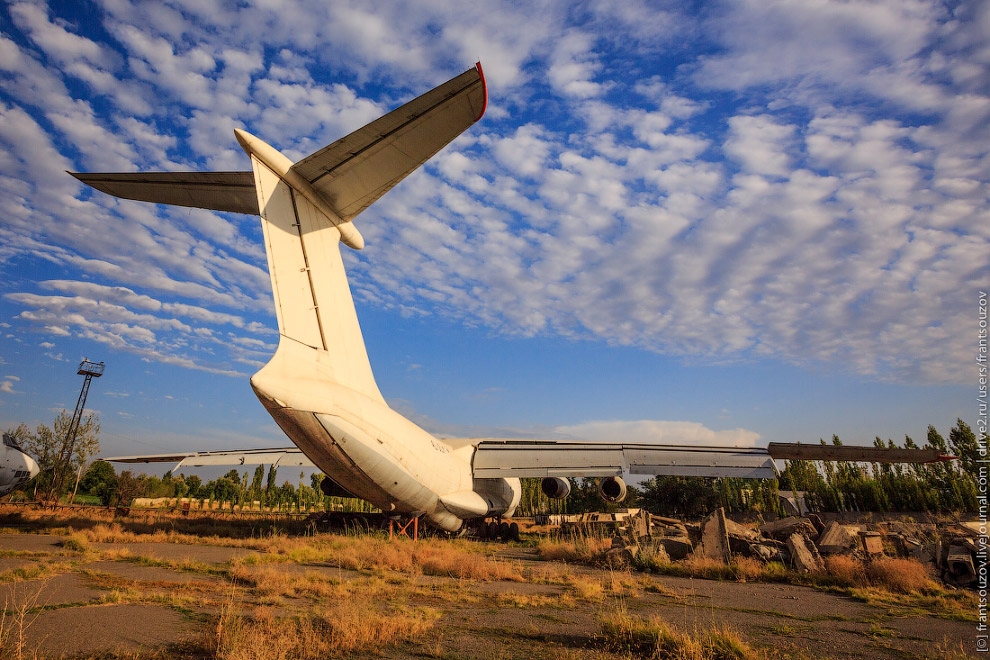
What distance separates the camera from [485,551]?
461 inches

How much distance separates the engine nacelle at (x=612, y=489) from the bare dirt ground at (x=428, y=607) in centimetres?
313

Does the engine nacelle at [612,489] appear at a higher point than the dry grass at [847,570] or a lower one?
higher

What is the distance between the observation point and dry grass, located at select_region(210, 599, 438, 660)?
3.41 m

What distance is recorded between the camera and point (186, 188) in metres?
7.39

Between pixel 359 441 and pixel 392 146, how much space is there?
180 inches

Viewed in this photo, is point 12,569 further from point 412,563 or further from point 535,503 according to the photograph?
point 535,503

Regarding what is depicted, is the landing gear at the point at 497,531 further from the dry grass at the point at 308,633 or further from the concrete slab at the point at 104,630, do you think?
the concrete slab at the point at 104,630

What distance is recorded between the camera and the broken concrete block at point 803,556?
8172mm

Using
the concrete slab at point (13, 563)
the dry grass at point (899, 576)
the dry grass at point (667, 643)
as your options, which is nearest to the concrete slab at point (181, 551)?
the concrete slab at point (13, 563)

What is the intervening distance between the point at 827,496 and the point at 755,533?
2497 centimetres

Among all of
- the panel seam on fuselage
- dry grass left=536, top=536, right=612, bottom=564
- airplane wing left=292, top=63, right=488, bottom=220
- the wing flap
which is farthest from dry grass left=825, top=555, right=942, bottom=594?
the panel seam on fuselage

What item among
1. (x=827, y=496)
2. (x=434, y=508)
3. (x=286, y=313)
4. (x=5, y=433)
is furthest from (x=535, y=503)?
(x=286, y=313)

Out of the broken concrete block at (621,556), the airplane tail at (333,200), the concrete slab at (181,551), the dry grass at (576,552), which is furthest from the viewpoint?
the dry grass at (576,552)

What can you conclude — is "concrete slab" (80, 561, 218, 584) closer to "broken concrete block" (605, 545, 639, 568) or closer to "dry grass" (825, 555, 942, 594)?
"broken concrete block" (605, 545, 639, 568)
